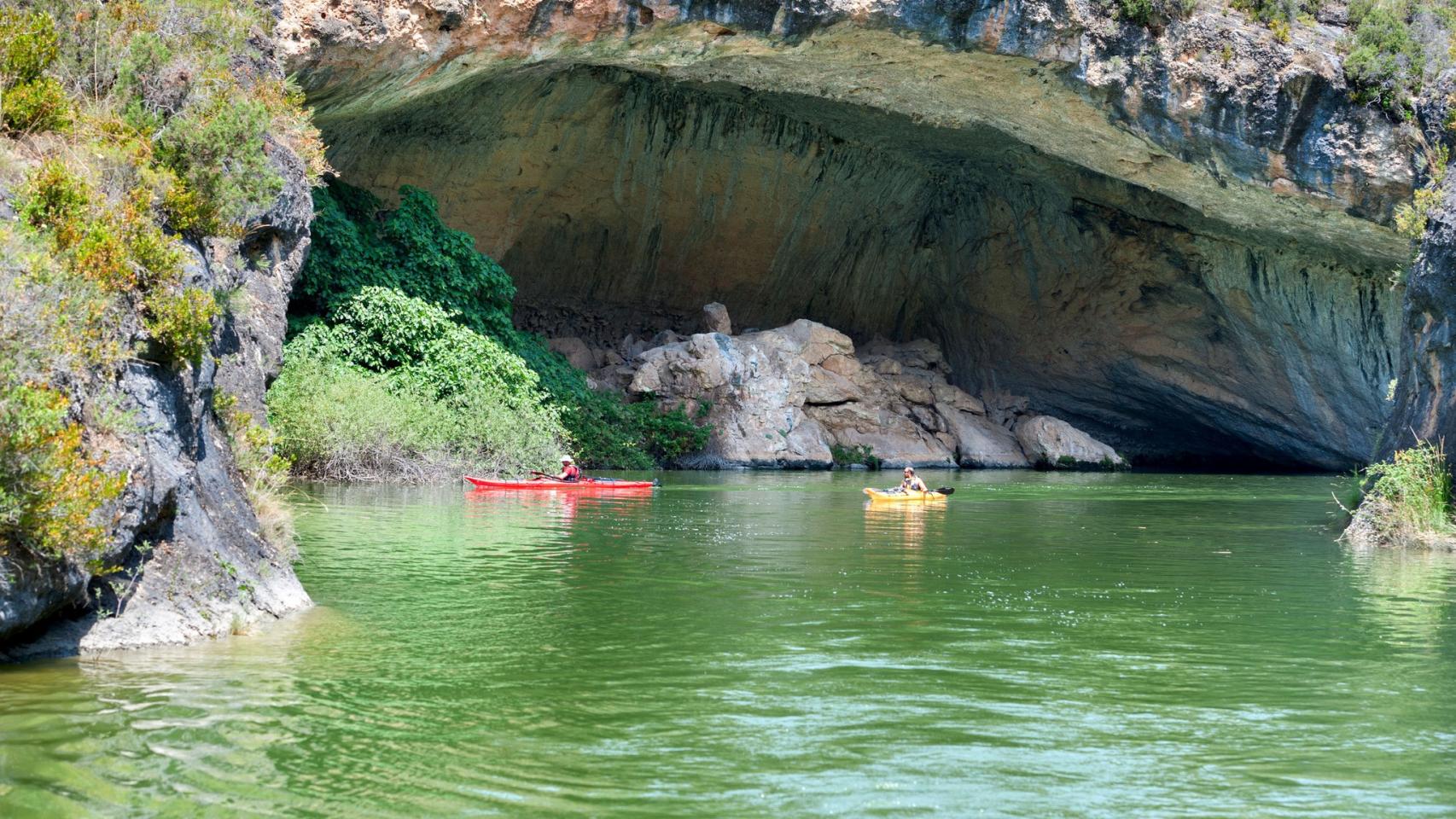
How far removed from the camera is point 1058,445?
38156mm

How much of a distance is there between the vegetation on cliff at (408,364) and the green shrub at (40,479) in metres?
14.4

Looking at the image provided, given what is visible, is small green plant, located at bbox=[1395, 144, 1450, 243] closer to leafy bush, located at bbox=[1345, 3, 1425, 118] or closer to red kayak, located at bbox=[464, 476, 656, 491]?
leafy bush, located at bbox=[1345, 3, 1425, 118]

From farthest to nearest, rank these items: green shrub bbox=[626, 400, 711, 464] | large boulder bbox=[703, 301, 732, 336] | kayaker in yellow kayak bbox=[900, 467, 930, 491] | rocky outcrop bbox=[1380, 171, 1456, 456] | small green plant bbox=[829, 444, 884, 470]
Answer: small green plant bbox=[829, 444, 884, 470] → large boulder bbox=[703, 301, 732, 336] → green shrub bbox=[626, 400, 711, 464] → kayaker in yellow kayak bbox=[900, 467, 930, 491] → rocky outcrop bbox=[1380, 171, 1456, 456]

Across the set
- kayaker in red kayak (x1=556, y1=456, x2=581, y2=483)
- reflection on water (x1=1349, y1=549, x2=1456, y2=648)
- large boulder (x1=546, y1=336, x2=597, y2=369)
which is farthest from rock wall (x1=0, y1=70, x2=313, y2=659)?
large boulder (x1=546, y1=336, x2=597, y2=369)

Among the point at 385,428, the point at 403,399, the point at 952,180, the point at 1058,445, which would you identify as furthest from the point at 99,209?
the point at 1058,445

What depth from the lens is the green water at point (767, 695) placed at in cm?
558

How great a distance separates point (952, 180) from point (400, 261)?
51.6 feet

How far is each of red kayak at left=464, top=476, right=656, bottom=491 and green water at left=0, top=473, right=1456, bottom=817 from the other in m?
8.46

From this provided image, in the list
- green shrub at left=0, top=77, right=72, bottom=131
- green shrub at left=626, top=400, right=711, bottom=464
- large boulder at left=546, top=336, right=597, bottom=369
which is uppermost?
green shrub at left=0, top=77, right=72, bottom=131

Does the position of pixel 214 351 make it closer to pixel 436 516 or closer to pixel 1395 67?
pixel 436 516

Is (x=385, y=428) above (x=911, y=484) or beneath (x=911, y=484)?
above

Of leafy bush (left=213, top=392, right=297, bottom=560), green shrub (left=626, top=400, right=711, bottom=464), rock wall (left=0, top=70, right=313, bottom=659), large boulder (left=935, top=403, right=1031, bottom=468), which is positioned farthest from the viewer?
large boulder (left=935, top=403, right=1031, bottom=468)

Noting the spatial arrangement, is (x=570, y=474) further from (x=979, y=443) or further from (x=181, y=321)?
(x=979, y=443)

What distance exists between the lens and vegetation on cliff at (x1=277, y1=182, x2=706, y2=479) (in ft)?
71.3
